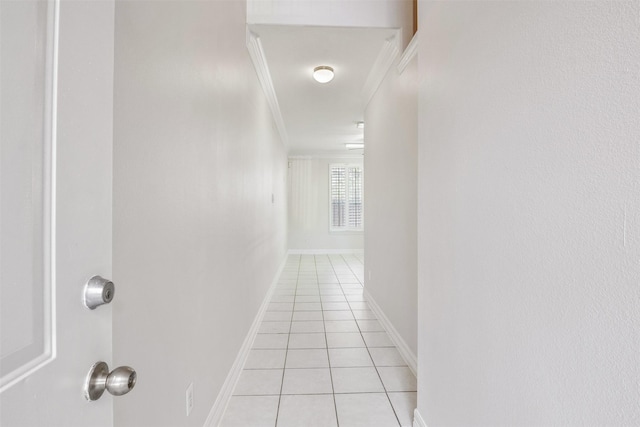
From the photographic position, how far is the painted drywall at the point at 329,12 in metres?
2.26

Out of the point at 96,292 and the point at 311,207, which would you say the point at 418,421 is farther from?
the point at 311,207

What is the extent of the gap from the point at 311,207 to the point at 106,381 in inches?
291

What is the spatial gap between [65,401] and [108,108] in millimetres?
481

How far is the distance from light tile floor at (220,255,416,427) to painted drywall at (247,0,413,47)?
2.60 meters

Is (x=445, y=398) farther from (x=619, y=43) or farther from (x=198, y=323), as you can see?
(x=619, y=43)

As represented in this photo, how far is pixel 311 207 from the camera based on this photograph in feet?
25.8

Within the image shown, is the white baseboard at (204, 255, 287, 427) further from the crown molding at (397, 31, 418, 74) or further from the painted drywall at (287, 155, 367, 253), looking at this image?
Result: the painted drywall at (287, 155, 367, 253)

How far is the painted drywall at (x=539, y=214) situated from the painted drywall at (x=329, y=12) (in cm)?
121

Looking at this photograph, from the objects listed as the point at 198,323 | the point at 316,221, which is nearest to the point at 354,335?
the point at 198,323

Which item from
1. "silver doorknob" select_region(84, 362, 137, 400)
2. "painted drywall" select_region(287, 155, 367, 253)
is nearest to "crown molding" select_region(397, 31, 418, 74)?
"silver doorknob" select_region(84, 362, 137, 400)

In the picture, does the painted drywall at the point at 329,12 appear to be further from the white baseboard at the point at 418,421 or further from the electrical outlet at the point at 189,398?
the white baseboard at the point at 418,421

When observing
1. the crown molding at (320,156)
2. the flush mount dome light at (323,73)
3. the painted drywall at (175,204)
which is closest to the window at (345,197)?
the crown molding at (320,156)

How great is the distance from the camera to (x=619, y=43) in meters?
0.57

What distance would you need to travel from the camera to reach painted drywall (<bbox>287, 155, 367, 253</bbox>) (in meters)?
7.80
